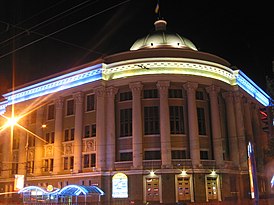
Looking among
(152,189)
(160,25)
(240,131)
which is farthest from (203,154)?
(160,25)

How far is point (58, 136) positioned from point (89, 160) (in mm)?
6418

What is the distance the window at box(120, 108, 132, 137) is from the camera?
43344 millimetres

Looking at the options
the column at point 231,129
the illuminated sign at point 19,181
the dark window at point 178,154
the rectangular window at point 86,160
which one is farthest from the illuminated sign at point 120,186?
the column at point 231,129

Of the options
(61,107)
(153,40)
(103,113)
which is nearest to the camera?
(103,113)

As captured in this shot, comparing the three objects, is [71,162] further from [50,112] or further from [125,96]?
[125,96]

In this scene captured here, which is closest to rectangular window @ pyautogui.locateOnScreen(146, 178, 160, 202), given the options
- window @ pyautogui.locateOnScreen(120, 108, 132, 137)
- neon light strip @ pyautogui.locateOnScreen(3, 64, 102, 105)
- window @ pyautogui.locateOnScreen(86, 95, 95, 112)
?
window @ pyautogui.locateOnScreen(120, 108, 132, 137)

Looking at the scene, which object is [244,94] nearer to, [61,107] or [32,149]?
[61,107]

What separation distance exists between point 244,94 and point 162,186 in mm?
20261

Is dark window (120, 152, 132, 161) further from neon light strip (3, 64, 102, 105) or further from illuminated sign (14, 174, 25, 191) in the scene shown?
illuminated sign (14, 174, 25, 191)

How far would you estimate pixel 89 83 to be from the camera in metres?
45.7

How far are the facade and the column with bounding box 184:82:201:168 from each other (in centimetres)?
12

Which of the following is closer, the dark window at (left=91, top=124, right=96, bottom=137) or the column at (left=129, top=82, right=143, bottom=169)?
the column at (left=129, top=82, right=143, bottom=169)

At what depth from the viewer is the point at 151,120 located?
43.0m

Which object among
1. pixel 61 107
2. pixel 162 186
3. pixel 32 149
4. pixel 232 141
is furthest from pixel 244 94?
pixel 32 149
